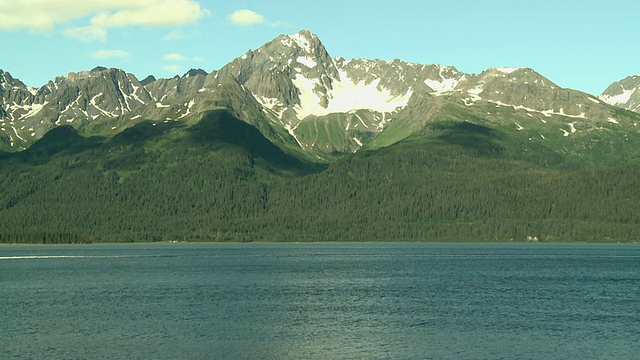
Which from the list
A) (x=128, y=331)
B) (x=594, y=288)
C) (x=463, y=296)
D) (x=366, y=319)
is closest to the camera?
(x=128, y=331)

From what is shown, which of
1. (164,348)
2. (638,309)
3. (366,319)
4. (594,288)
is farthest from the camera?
(594,288)

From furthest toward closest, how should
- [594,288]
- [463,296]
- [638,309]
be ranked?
[594,288] < [463,296] < [638,309]

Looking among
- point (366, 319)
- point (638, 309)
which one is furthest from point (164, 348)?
point (638, 309)

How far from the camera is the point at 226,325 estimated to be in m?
116

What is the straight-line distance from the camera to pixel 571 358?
8975 cm

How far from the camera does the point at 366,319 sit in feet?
395

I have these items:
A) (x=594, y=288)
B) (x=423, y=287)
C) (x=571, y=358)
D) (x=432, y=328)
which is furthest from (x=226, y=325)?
(x=594, y=288)

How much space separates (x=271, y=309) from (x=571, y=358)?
57.3 m

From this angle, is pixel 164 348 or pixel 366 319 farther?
pixel 366 319

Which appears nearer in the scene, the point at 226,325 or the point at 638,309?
the point at 226,325

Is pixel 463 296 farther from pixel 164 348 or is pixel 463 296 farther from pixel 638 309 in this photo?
pixel 164 348

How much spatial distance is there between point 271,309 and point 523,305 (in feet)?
140

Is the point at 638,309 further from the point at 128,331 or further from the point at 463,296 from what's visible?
the point at 128,331

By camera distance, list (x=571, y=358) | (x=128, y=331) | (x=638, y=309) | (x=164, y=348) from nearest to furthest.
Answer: (x=571, y=358) < (x=164, y=348) < (x=128, y=331) < (x=638, y=309)
